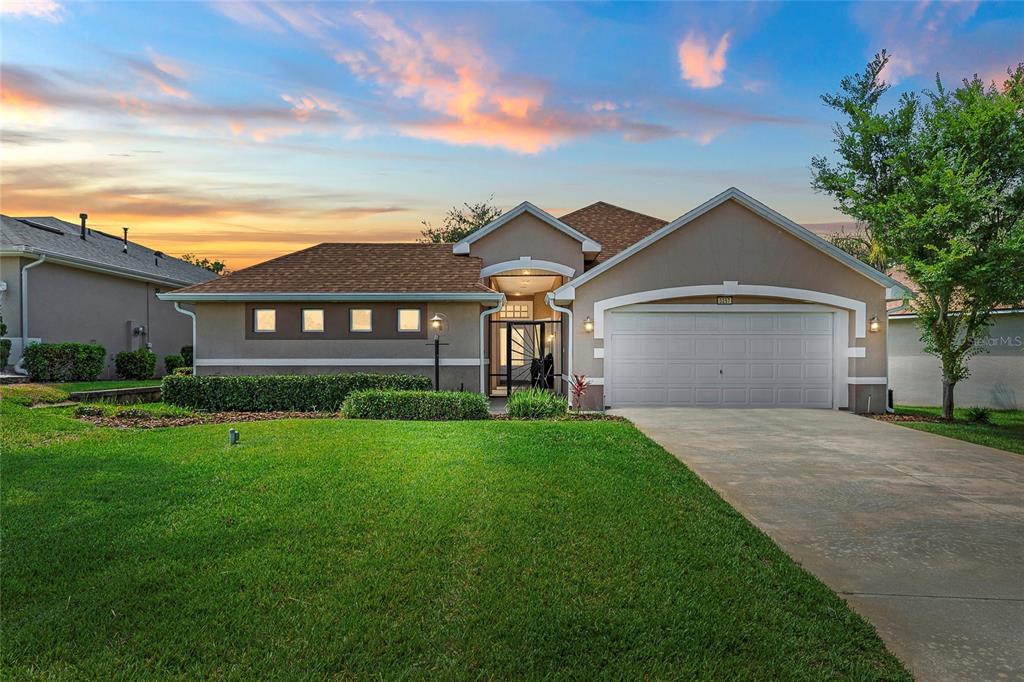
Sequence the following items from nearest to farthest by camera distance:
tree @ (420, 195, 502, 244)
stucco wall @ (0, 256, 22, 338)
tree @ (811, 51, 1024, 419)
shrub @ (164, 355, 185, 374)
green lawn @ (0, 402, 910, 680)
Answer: green lawn @ (0, 402, 910, 680)
tree @ (811, 51, 1024, 419)
stucco wall @ (0, 256, 22, 338)
shrub @ (164, 355, 185, 374)
tree @ (420, 195, 502, 244)

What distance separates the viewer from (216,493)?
223 inches

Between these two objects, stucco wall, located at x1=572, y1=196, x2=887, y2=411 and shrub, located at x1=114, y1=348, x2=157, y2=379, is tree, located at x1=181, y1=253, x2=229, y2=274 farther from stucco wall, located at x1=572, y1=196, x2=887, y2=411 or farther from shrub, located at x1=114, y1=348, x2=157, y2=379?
stucco wall, located at x1=572, y1=196, x2=887, y2=411

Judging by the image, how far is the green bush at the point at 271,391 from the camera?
1279cm

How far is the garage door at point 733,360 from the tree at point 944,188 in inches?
96.8

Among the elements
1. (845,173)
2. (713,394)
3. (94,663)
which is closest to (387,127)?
(713,394)

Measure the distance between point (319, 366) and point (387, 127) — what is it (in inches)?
259

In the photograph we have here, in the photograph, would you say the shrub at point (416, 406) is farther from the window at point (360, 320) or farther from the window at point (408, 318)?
the window at point (360, 320)

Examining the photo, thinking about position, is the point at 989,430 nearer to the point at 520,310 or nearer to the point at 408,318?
the point at 408,318

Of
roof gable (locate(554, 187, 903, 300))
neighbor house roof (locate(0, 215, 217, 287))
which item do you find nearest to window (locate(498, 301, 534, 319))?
roof gable (locate(554, 187, 903, 300))

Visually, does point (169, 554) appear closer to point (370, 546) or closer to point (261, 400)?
point (370, 546)

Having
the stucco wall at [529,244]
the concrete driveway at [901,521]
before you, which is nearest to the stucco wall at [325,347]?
the stucco wall at [529,244]

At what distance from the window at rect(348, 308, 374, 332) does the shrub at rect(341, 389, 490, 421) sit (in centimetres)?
419

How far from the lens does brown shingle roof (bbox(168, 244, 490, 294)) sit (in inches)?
592

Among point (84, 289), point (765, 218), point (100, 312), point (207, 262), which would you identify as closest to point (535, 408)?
point (765, 218)
